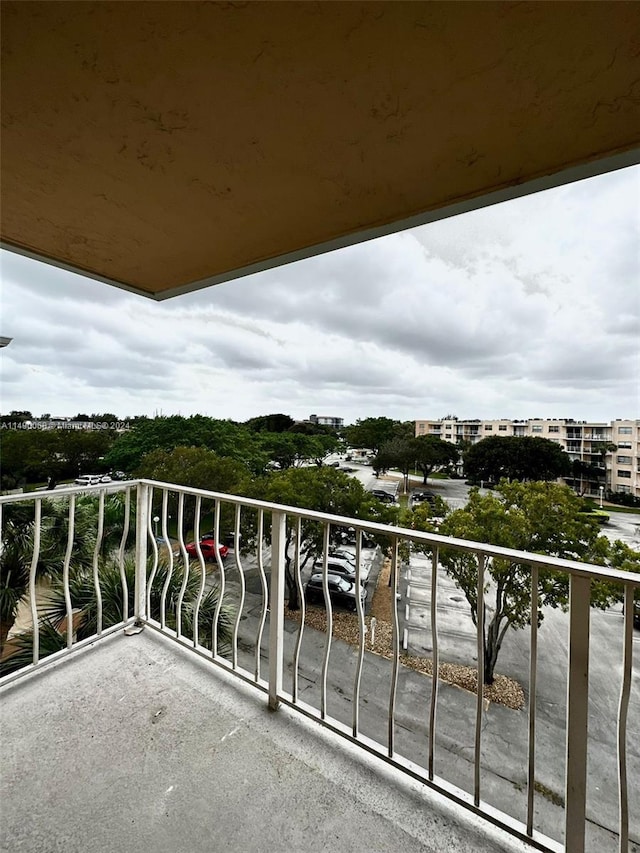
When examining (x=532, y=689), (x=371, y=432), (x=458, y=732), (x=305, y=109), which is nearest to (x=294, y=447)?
(x=371, y=432)

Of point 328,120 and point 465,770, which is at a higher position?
point 328,120

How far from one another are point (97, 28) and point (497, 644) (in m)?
7.93

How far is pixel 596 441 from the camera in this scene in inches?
147

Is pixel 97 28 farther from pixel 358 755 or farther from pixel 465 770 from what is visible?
pixel 465 770

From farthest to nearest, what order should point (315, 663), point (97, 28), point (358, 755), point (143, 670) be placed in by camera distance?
point (315, 663) → point (143, 670) → point (358, 755) → point (97, 28)

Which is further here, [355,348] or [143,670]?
[355,348]

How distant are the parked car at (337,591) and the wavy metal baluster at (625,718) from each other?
213 centimetres

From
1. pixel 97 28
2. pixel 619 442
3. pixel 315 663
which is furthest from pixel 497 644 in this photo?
pixel 97 28

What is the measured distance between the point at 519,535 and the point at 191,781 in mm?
6019

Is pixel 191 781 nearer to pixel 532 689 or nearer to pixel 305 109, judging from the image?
pixel 532 689

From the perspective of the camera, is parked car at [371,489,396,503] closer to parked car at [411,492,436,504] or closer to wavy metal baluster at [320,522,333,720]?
parked car at [411,492,436,504]

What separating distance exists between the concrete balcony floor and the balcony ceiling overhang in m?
2.02

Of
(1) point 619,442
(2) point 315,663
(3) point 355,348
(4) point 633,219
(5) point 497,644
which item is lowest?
(2) point 315,663

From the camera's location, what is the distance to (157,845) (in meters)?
0.97
